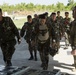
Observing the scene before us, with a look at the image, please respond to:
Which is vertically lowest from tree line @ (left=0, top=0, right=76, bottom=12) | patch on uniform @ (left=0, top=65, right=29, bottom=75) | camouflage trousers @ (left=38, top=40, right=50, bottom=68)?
camouflage trousers @ (left=38, top=40, right=50, bottom=68)

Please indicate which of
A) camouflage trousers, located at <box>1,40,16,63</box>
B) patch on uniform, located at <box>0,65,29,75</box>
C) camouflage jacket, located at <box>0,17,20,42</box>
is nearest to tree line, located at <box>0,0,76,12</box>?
camouflage trousers, located at <box>1,40,16,63</box>

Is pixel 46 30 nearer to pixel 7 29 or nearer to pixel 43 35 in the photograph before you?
pixel 43 35

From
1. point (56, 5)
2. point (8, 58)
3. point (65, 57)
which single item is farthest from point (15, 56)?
point (56, 5)

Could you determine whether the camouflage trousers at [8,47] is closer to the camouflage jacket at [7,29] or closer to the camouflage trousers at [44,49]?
the camouflage jacket at [7,29]

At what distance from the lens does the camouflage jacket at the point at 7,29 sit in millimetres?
8234

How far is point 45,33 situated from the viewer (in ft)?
26.9

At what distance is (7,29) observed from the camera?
8.26 m

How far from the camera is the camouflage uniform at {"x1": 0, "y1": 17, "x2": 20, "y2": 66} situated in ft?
27.0

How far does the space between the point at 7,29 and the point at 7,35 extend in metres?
0.18

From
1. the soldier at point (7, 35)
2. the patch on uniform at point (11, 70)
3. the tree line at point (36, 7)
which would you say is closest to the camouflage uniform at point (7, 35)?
the soldier at point (7, 35)

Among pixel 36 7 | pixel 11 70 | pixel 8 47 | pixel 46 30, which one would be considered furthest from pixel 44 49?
pixel 36 7

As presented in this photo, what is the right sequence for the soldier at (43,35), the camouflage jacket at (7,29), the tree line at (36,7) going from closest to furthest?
the soldier at (43,35) → the camouflage jacket at (7,29) → the tree line at (36,7)

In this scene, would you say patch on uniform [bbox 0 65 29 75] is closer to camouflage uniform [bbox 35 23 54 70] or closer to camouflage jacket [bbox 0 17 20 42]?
camouflage uniform [bbox 35 23 54 70]

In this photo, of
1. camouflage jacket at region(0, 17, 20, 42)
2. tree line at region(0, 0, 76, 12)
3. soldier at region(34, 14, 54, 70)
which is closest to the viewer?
soldier at region(34, 14, 54, 70)
